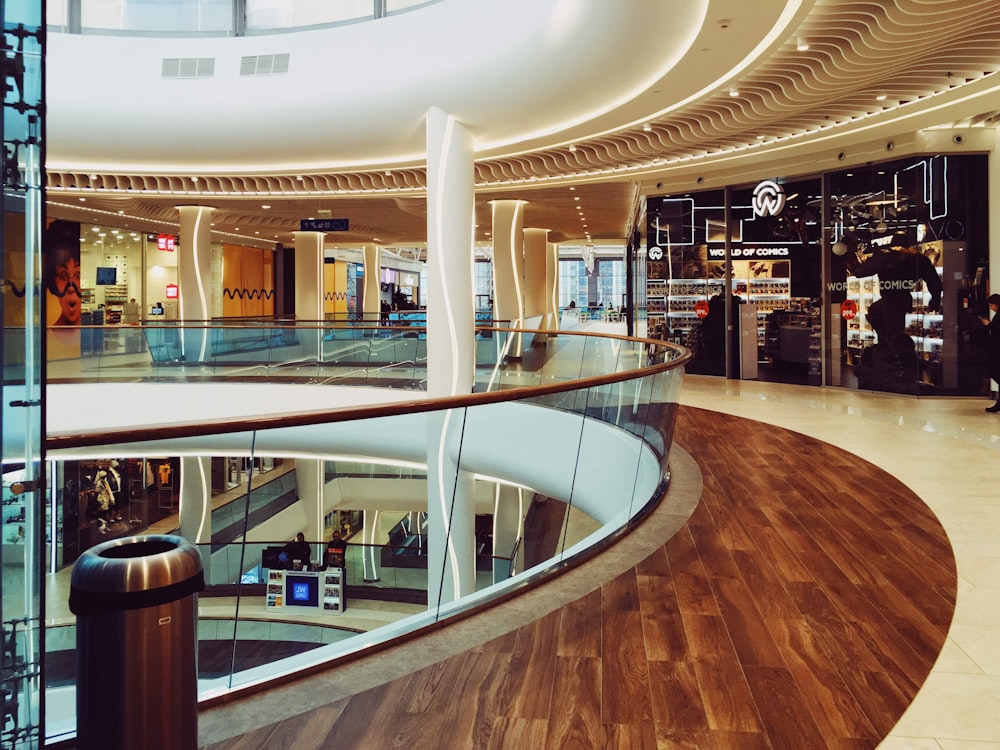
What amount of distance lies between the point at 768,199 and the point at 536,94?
583cm

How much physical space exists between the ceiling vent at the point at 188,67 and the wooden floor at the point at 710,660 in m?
8.69

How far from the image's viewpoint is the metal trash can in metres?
1.91

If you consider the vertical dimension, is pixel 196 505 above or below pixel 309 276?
below

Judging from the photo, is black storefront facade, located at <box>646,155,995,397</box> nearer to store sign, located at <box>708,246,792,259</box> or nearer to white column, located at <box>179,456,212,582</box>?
store sign, located at <box>708,246,792,259</box>

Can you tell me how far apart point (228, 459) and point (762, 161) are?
Answer: 449 inches

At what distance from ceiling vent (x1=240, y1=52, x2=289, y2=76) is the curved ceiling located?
0.10 metres

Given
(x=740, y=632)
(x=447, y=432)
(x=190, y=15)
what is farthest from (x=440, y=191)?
(x=740, y=632)

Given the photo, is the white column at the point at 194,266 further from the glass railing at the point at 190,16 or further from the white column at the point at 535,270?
the white column at the point at 535,270

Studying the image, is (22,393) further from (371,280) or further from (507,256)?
(371,280)

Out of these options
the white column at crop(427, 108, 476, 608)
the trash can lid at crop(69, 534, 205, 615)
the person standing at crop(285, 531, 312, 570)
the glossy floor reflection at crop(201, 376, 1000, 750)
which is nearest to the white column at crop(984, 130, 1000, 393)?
the glossy floor reflection at crop(201, 376, 1000, 750)

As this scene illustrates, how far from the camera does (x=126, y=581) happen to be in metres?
1.91

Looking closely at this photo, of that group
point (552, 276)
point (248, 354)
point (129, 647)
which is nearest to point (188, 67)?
point (248, 354)

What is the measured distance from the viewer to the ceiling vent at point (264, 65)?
10016mm

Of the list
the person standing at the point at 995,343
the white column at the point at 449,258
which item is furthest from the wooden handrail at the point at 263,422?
the person standing at the point at 995,343
